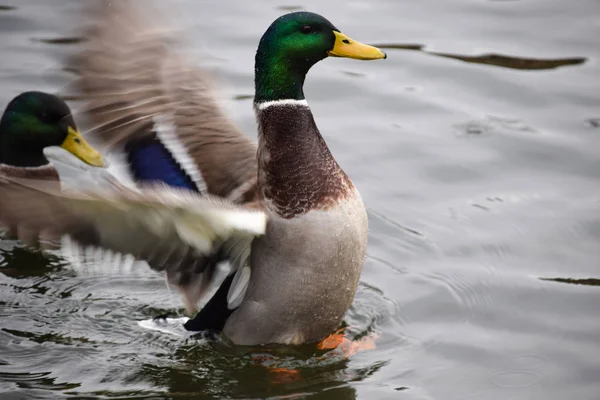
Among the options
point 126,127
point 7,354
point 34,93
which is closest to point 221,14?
point 34,93

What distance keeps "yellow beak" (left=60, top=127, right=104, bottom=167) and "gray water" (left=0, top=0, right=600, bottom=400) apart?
20.9 inches

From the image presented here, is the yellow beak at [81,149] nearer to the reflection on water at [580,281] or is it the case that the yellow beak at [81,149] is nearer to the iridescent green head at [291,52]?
the iridescent green head at [291,52]

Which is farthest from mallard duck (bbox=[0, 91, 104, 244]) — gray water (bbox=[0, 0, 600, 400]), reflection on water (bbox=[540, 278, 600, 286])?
reflection on water (bbox=[540, 278, 600, 286])

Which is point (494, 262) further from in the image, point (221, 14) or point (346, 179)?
point (221, 14)

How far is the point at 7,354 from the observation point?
Answer: 5.22 m

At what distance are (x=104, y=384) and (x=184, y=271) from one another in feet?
2.06

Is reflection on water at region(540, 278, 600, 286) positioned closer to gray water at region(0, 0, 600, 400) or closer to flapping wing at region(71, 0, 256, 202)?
gray water at region(0, 0, 600, 400)

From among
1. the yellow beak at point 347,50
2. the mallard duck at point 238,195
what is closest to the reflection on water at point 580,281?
the mallard duck at point 238,195

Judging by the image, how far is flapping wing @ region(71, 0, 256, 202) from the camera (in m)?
5.41

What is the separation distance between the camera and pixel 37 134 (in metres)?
6.57

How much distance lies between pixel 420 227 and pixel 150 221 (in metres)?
2.43

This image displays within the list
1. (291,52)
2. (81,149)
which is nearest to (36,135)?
(81,149)

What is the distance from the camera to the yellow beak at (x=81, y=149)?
647cm

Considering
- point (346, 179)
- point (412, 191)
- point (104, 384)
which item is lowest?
point (104, 384)
